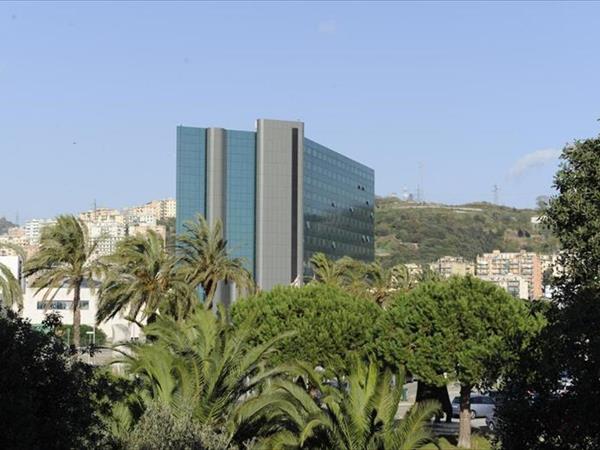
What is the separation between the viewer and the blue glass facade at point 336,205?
140 metres

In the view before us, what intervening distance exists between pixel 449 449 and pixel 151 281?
15702 mm

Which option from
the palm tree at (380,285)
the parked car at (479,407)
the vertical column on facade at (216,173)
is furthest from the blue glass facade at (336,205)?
the parked car at (479,407)

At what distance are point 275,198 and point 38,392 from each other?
107 m

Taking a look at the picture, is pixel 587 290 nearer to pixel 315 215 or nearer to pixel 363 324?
pixel 363 324

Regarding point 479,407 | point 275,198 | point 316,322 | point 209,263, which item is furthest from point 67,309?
point 316,322

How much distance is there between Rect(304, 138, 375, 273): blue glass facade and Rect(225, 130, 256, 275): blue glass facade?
47.2ft

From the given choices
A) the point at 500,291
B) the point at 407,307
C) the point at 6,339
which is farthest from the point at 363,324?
the point at 6,339

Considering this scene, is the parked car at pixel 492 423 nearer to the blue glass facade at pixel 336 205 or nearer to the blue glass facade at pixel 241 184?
the blue glass facade at pixel 241 184

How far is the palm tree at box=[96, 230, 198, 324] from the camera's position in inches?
1770

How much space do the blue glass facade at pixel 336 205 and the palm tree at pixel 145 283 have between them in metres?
89.0

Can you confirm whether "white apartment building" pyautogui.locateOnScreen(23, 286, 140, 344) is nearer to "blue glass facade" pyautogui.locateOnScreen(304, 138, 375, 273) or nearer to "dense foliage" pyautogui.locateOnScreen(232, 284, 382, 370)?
"blue glass facade" pyautogui.locateOnScreen(304, 138, 375, 273)

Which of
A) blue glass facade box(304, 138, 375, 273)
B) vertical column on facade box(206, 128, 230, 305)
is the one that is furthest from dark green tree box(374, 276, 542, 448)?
blue glass facade box(304, 138, 375, 273)

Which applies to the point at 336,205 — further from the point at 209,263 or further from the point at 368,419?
the point at 368,419

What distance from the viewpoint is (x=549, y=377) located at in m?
17.3
